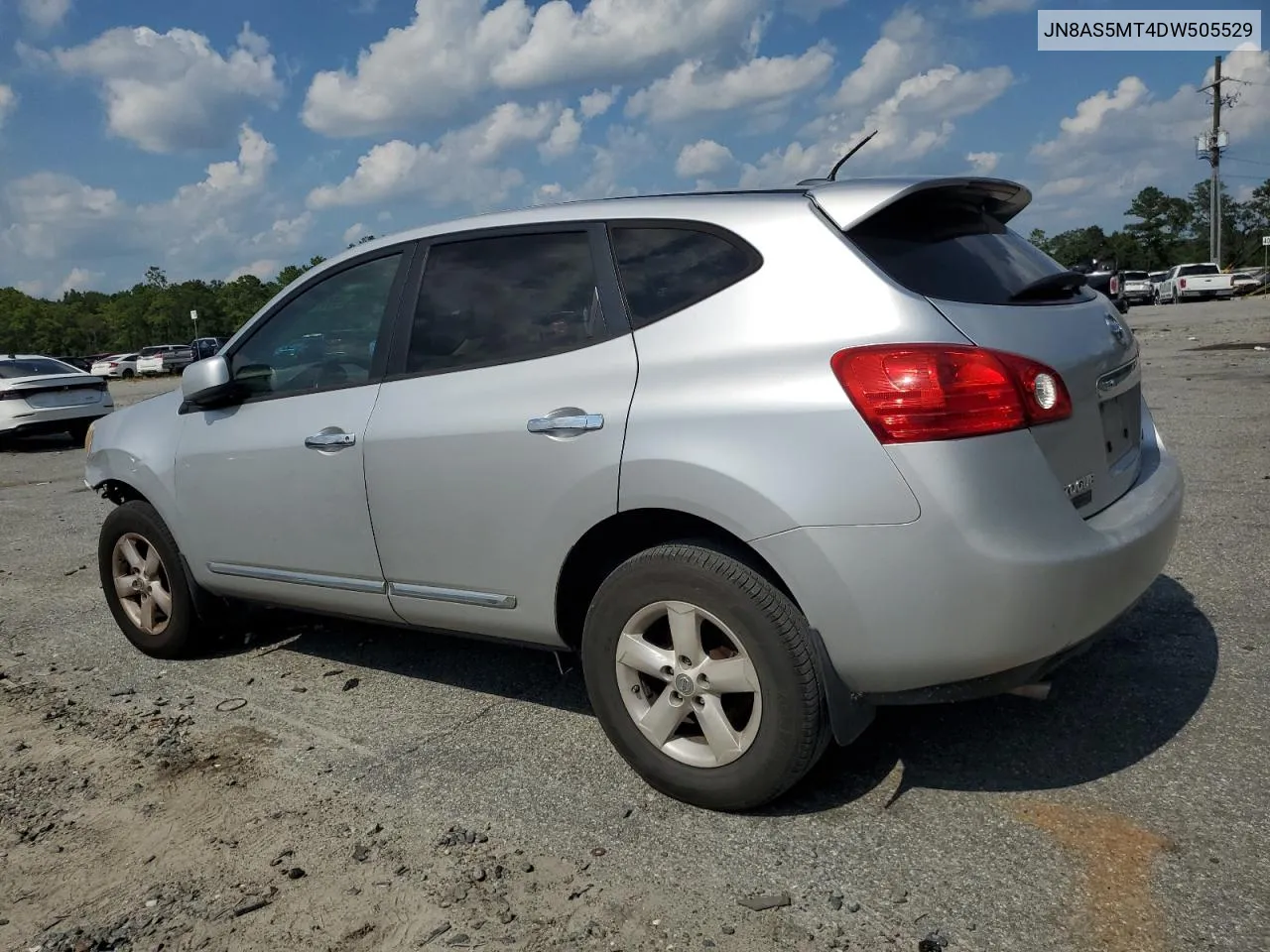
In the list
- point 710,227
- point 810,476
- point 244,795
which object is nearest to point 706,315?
point 710,227

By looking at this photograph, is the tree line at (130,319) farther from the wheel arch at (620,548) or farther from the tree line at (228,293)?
the wheel arch at (620,548)

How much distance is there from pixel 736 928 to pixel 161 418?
3543 mm

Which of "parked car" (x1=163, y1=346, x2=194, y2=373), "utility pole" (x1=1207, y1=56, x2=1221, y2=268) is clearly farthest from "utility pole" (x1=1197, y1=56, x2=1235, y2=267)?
"parked car" (x1=163, y1=346, x2=194, y2=373)

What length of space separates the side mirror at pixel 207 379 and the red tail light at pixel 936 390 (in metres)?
2.72

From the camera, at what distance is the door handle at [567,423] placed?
3.10 meters

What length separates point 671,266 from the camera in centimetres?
316

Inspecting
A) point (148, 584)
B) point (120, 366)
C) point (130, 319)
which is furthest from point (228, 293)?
point (148, 584)

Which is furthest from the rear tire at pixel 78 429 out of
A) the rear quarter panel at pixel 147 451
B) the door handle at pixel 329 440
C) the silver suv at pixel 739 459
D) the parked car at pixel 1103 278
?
the parked car at pixel 1103 278

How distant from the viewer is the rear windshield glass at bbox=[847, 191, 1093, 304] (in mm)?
2873

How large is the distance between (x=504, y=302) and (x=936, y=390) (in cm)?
157

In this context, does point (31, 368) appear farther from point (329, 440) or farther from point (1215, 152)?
point (1215, 152)

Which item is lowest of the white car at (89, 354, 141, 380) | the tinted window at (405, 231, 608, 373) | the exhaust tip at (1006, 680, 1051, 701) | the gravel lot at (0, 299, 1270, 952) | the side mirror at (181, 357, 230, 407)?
the gravel lot at (0, 299, 1270, 952)

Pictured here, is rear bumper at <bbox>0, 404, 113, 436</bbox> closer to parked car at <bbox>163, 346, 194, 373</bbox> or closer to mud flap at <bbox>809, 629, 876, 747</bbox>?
mud flap at <bbox>809, 629, 876, 747</bbox>

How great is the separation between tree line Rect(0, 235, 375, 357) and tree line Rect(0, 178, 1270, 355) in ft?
0.27
